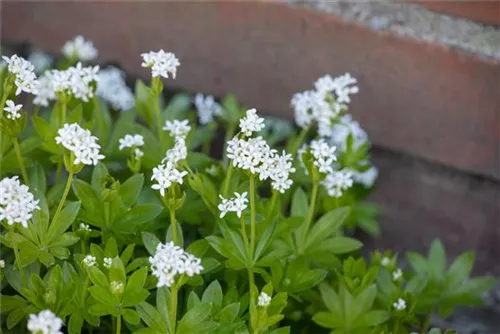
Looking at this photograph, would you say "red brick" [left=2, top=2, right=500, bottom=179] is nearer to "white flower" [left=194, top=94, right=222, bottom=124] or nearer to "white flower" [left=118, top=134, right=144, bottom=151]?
"white flower" [left=194, top=94, right=222, bottom=124]

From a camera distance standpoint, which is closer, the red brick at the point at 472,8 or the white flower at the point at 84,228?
the white flower at the point at 84,228

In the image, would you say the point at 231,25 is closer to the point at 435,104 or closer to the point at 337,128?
the point at 337,128

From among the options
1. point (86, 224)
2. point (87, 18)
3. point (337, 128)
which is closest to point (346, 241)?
point (337, 128)

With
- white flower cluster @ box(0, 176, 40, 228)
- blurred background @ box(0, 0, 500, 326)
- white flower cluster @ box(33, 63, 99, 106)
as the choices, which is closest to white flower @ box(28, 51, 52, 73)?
blurred background @ box(0, 0, 500, 326)

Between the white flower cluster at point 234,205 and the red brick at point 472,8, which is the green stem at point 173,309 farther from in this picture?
the red brick at point 472,8

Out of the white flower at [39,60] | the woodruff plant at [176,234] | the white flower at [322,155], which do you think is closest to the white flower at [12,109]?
the woodruff plant at [176,234]

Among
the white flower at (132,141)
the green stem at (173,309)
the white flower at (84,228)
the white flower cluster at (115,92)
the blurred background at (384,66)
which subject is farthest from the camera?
the white flower cluster at (115,92)
